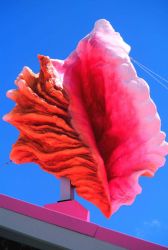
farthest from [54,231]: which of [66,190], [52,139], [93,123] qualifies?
[93,123]

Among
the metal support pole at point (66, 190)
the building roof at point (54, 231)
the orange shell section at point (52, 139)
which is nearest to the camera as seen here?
the building roof at point (54, 231)

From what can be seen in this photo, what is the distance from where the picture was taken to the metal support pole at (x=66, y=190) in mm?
7168

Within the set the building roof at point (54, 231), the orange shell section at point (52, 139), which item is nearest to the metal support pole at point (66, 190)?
the orange shell section at point (52, 139)

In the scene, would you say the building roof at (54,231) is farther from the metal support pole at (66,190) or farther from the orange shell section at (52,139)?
the orange shell section at (52,139)

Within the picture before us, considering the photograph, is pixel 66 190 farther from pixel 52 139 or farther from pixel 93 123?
pixel 93 123

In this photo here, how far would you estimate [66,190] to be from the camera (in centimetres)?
729

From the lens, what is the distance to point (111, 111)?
742 centimetres

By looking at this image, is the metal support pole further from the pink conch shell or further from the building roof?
the building roof

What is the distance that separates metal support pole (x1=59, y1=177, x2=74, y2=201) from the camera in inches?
282

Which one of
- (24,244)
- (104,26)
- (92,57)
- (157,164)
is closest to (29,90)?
(92,57)

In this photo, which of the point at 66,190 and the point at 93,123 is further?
the point at 93,123

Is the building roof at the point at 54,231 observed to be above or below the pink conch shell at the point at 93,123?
below

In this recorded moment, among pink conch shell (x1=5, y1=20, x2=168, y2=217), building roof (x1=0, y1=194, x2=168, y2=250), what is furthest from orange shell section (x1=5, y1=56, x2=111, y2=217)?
building roof (x1=0, y1=194, x2=168, y2=250)

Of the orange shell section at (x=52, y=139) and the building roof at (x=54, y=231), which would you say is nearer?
the building roof at (x=54, y=231)
